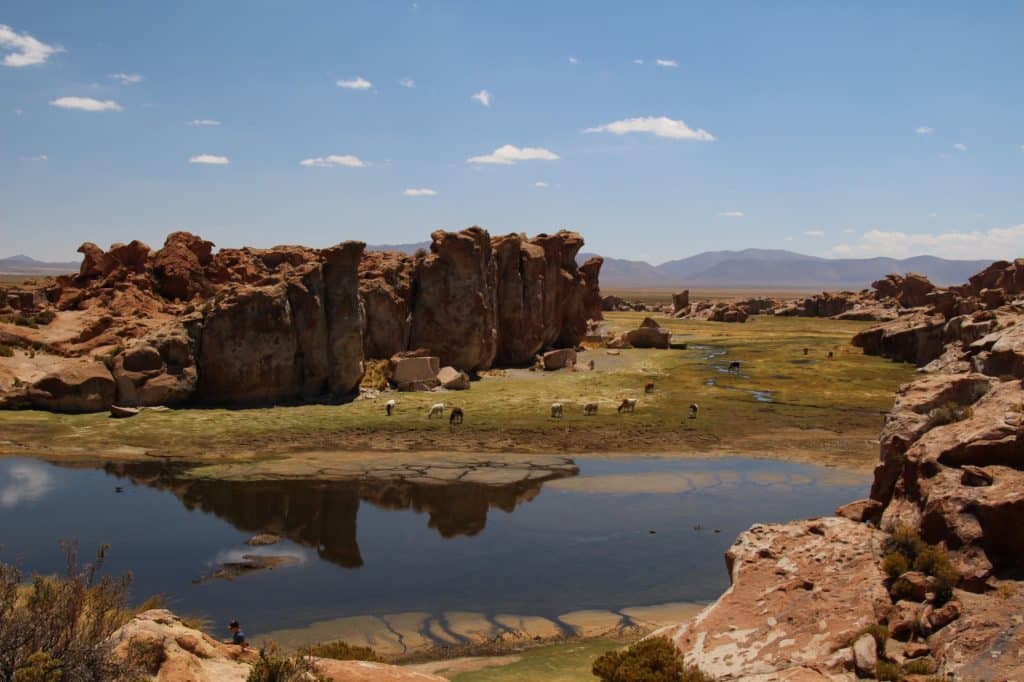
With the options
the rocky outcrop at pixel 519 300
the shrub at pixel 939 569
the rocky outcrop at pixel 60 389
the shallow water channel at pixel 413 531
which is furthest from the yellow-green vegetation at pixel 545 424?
the shrub at pixel 939 569

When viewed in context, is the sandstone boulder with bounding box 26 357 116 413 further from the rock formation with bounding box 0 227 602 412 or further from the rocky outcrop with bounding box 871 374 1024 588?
the rocky outcrop with bounding box 871 374 1024 588

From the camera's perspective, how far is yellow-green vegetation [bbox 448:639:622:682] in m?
15.1

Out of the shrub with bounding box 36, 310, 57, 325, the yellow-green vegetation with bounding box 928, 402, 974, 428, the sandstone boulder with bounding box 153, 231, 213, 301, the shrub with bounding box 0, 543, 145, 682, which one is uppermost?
the sandstone boulder with bounding box 153, 231, 213, 301

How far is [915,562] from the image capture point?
1339cm

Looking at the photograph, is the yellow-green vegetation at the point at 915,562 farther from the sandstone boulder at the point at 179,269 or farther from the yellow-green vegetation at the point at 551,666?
the sandstone boulder at the point at 179,269

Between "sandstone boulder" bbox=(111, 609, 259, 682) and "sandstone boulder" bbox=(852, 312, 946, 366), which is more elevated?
"sandstone boulder" bbox=(852, 312, 946, 366)

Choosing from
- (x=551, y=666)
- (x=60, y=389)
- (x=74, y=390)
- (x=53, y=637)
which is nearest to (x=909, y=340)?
(x=551, y=666)

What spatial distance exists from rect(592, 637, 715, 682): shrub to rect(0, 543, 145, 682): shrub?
713 cm

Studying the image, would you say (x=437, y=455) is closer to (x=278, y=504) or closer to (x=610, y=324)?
(x=278, y=504)

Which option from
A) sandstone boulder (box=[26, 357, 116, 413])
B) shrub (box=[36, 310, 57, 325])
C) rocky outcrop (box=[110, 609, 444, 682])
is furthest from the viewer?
shrub (box=[36, 310, 57, 325])

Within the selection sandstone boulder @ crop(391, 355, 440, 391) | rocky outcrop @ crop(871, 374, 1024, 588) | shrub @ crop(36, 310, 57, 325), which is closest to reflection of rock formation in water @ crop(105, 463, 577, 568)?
rocky outcrop @ crop(871, 374, 1024, 588)

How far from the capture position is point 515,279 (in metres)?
64.4

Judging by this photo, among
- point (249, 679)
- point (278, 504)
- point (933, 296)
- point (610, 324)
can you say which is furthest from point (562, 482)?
point (933, 296)

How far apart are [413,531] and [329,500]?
401 cm
